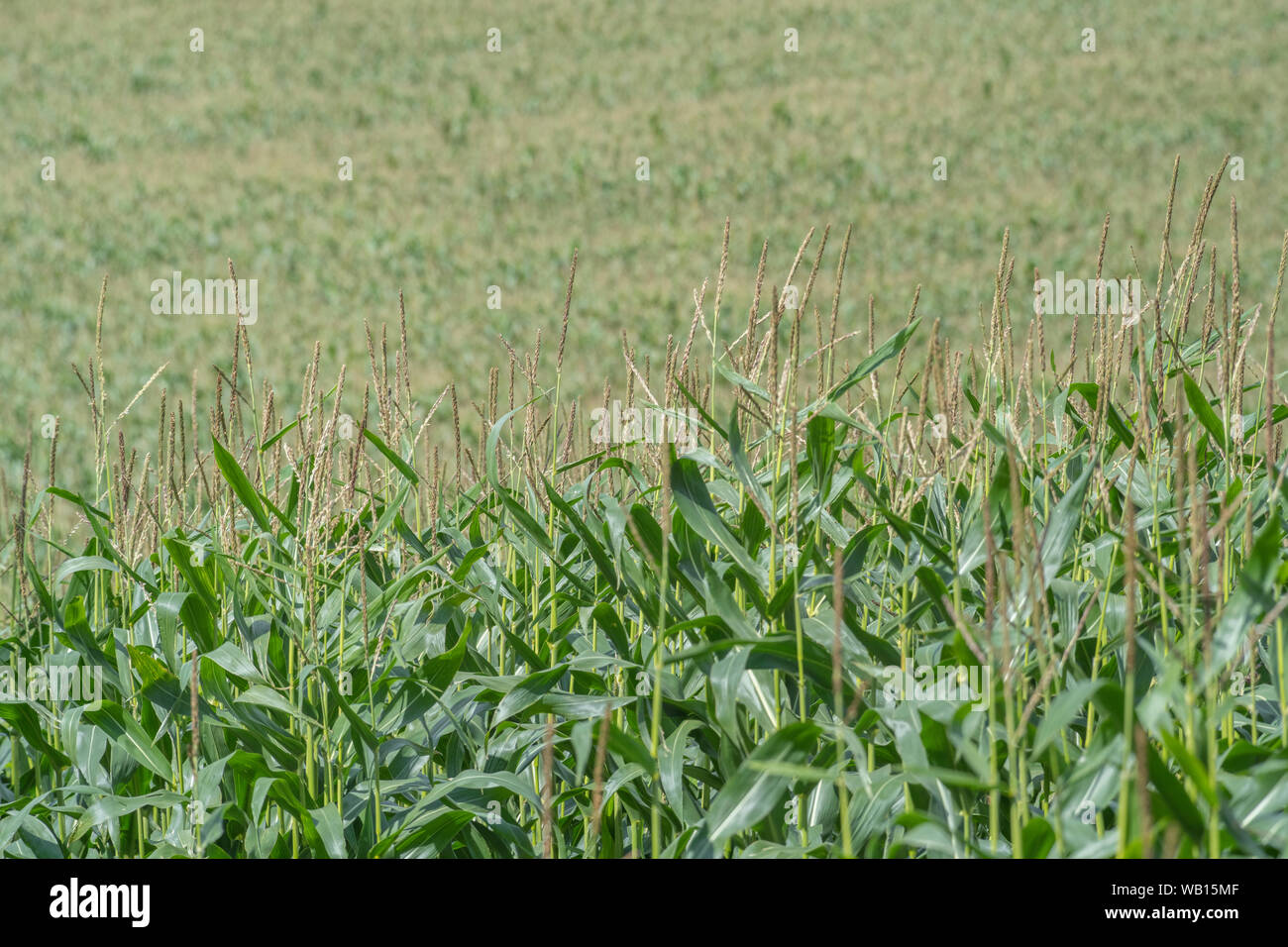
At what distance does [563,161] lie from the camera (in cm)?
1945

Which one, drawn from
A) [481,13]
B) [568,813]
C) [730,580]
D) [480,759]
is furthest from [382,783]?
[481,13]

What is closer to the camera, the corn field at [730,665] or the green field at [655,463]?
the corn field at [730,665]

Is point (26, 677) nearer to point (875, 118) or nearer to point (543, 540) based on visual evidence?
point (543, 540)

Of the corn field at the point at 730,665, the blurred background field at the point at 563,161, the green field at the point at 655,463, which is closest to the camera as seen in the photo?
the corn field at the point at 730,665

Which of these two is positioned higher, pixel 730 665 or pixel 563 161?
pixel 563 161

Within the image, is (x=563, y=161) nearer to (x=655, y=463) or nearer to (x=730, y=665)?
(x=655, y=463)

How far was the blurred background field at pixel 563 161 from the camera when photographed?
1434cm

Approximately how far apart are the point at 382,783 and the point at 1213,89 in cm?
2161

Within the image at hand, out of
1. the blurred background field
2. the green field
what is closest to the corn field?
the green field

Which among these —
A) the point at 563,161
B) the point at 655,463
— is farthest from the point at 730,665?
the point at 563,161

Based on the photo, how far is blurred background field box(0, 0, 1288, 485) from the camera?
14.3m

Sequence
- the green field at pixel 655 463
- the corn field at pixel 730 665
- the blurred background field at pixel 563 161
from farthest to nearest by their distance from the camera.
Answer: the blurred background field at pixel 563 161 < the green field at pixel 655 463 < the corn field at pixel 730 665

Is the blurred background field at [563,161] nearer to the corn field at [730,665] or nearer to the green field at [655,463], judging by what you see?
the green field at [655,463]

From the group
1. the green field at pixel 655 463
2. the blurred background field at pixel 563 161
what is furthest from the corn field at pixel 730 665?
the blurred background field at pixel 563 161
